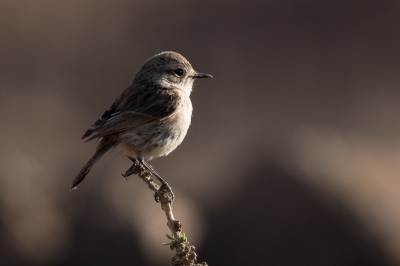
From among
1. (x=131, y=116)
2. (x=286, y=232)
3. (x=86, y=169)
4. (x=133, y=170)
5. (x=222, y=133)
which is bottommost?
(x=86, y=169)

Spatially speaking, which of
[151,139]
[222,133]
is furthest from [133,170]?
[222,133]

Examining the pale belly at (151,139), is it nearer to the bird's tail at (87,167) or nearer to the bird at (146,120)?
the bird at (146,120)

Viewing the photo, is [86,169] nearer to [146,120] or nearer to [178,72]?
[146,120]

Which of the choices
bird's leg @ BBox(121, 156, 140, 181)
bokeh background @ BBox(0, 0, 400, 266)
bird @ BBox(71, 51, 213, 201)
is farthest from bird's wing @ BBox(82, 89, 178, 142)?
bokeh background @ BBox(0, 0, 400, 266)

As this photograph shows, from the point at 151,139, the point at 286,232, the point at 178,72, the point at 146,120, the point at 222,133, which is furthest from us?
the point at 222,133

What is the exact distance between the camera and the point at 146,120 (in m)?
6.95

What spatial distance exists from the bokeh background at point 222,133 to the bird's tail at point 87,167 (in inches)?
218

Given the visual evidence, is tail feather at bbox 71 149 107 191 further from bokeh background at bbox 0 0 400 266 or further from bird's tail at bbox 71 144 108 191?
bokeh background at bbox 0 0 400 266

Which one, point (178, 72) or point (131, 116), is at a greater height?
point (178, 72)

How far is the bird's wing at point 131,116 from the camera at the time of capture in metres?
6.64

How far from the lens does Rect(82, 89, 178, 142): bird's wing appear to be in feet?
21.8

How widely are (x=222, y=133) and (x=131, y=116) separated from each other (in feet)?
36.8

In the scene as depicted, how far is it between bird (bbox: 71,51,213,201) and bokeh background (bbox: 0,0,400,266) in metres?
4.89

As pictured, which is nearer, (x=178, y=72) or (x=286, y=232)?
(x=178, y=72)
